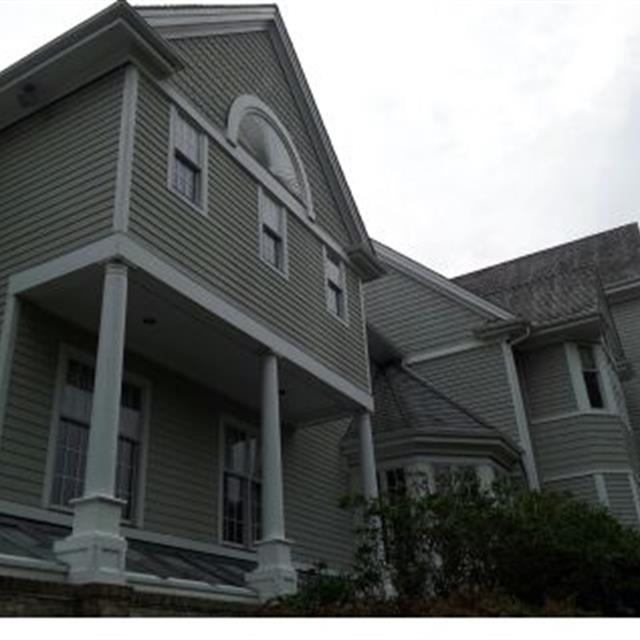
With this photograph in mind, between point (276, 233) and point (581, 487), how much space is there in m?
10.4

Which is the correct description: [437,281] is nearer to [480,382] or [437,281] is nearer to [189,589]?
[480,382]

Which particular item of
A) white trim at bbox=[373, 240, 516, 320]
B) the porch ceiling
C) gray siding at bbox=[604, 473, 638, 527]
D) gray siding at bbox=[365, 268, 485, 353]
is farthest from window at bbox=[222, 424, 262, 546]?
gray siding at bbox=[604, 473, 638, 527]

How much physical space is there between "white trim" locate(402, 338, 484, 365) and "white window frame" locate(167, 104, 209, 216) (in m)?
11.2

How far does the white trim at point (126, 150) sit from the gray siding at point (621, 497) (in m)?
14.0

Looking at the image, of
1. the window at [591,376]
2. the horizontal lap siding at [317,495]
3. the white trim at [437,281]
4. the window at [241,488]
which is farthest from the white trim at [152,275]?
the window at [591,376]

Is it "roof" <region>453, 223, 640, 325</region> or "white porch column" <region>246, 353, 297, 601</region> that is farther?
"roof" <region>453, 223, 640, 325</region>

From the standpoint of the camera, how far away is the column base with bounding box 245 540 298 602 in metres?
10.0

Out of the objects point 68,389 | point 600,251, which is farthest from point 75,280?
point 600,251

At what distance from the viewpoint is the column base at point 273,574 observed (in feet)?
32.8

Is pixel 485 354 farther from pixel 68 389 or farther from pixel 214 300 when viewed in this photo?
pixel 68 389

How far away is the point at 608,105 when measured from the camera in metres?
18.9

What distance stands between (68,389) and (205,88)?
5.35 m

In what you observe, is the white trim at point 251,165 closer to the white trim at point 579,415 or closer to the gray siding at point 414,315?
the gray siding at point 414,315

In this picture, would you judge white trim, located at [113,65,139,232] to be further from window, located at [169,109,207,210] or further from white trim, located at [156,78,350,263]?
window, located at [169,109,207,210]
